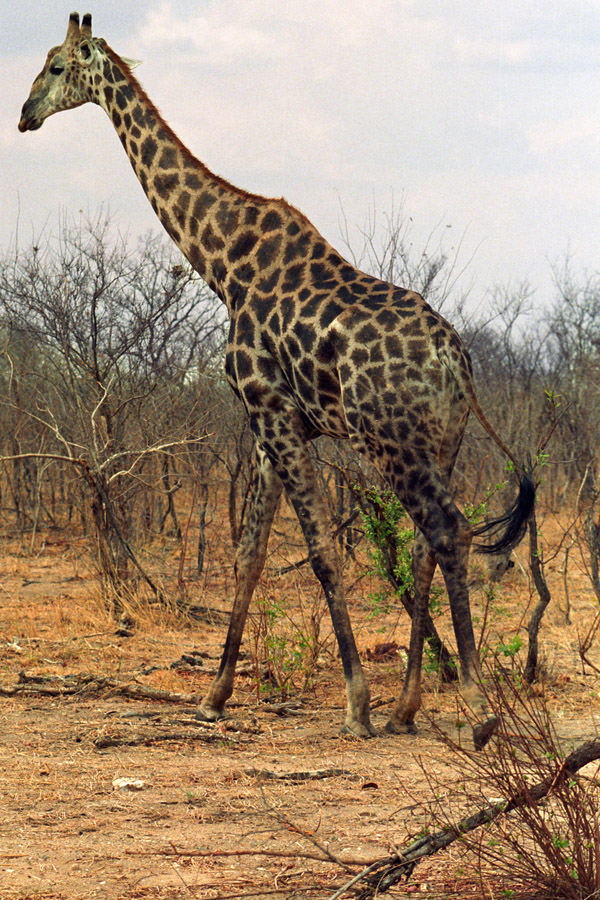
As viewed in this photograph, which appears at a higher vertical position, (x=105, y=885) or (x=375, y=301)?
(x=375, y=301)

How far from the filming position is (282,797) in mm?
4031

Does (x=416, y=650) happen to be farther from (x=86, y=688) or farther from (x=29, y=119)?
(x=29, y=119)

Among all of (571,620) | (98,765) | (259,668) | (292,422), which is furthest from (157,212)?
(571,620)

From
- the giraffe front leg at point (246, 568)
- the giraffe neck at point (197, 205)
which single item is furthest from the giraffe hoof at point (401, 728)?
the giraffe neck at point (197, 205)

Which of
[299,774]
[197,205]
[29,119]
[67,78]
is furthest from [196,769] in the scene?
[67,78]

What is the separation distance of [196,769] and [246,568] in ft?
4.46

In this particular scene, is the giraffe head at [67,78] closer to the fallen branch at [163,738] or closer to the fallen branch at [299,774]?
the fallen branch at [163,738]

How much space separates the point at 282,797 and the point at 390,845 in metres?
0.74

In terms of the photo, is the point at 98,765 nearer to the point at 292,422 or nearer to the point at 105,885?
the point at 105,885

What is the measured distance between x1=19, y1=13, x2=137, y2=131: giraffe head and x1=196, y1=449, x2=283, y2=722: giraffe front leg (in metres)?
2.85

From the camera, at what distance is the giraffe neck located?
5.62 m

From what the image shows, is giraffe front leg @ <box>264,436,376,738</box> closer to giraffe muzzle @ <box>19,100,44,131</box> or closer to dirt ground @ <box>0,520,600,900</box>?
dirt ground @ <box>0,520,600,900</box>

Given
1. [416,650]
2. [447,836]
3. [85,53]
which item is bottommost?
[447,836]

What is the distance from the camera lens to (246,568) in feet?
18.2
